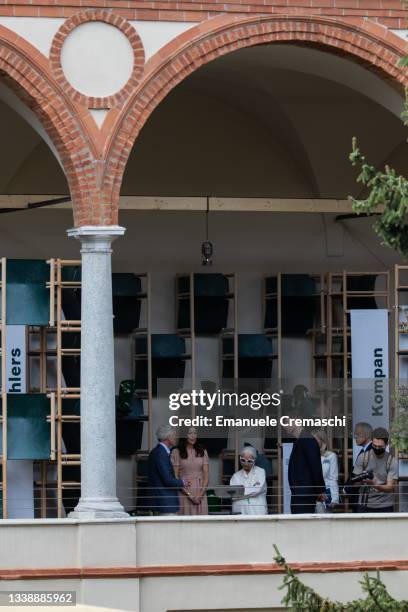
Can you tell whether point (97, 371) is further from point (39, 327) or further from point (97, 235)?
point (39, 327)

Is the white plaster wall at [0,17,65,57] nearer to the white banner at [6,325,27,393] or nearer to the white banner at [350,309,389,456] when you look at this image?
the white banner at [6,325,27,393]

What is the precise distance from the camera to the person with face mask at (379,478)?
16.1m

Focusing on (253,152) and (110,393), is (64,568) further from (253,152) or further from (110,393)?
(253,152)

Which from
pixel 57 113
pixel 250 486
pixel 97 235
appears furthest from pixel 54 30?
pixel 250 486

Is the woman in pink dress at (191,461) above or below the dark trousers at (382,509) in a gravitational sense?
above

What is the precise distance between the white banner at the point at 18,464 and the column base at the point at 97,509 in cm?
162

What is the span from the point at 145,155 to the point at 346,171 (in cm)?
242

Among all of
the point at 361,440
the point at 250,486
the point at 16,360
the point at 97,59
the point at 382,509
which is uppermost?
the point at 97,59

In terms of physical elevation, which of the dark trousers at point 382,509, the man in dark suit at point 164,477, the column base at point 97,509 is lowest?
the dark trousers at point 382,509

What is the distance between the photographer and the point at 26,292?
16.4m

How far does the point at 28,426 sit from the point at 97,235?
2280 mm

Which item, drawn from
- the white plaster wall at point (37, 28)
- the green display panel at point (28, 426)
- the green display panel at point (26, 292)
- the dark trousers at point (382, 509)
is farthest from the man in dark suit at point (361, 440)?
the white plaster wall at point (37, 28)

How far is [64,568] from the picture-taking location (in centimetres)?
1489

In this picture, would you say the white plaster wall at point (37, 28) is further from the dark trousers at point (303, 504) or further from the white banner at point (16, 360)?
the dark trousers at point (303, 504)
